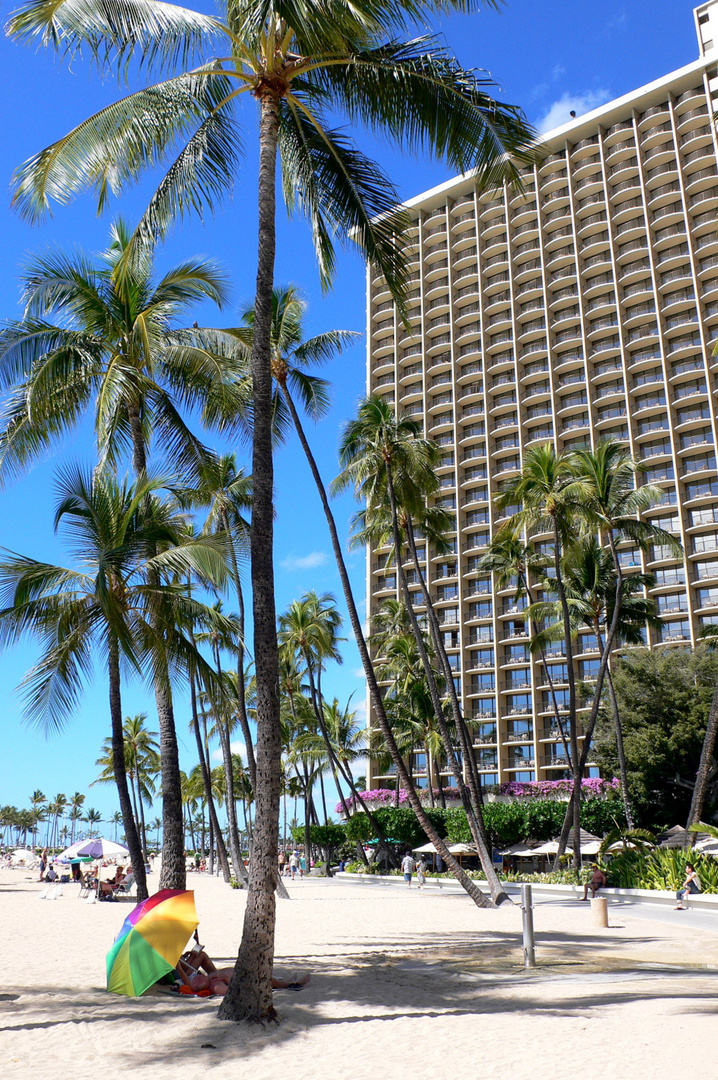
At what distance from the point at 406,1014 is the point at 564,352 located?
2736 inches

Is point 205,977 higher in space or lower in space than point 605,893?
higher

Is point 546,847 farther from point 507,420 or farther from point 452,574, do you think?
point 507,420

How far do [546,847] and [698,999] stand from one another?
2518cm

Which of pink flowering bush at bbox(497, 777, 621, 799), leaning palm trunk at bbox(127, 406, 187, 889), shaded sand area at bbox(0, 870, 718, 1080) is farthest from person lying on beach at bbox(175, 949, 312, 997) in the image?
pink flowering bush at bbox(497, 777, 621, 799)

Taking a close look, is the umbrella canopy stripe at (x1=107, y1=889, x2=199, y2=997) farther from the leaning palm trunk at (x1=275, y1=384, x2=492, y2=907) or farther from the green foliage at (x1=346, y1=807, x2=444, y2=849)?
the green foliage at (x1=346, y1=807, x2=444, y2=849)

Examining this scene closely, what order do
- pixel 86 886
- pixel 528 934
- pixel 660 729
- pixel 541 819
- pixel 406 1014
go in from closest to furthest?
1. pixel 406 1014
2. pixel 528 934
3. pixel 86 886
4. pixel 541 819
5. pixel 660 729

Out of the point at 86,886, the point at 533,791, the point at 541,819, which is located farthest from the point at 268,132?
the point at 533,791

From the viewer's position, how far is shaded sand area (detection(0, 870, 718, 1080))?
271 inches

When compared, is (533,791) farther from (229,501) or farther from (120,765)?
(120,765)

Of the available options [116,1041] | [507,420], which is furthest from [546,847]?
[507,420]

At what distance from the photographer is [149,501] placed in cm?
1443

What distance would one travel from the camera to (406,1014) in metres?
8.76

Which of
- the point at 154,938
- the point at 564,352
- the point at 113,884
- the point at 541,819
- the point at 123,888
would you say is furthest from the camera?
the point at 564,352

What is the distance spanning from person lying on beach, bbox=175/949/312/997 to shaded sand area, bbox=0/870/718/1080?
304mm
